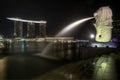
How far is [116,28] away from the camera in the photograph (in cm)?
11119

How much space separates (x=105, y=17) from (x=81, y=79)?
3372 centimetres

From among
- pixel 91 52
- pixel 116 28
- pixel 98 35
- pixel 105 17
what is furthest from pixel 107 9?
pixel 116 28

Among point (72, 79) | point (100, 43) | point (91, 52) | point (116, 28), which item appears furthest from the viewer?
point (116, 28)

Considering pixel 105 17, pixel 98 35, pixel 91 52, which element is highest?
pixel 105 17

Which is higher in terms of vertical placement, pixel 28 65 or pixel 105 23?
pixel 105 23

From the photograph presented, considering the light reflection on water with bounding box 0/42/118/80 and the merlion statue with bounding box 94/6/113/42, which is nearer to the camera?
the light reflection on water with bounding box 0/42/118/80

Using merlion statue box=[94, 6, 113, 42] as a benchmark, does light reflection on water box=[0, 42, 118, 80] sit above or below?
below

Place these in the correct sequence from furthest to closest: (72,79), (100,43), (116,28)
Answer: (116,28) < (100,43) < (72,79)

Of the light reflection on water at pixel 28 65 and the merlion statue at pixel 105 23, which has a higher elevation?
the merlion statue at pixel 105 23

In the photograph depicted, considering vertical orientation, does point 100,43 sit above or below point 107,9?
Answer: below

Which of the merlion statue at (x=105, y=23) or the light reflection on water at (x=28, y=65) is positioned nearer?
the light reflection on water at (x=28, y=65)

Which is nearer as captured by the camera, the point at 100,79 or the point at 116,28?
the point at 100,79

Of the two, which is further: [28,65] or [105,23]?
[105,23]

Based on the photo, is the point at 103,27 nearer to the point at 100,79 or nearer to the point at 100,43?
the point at 100,43
